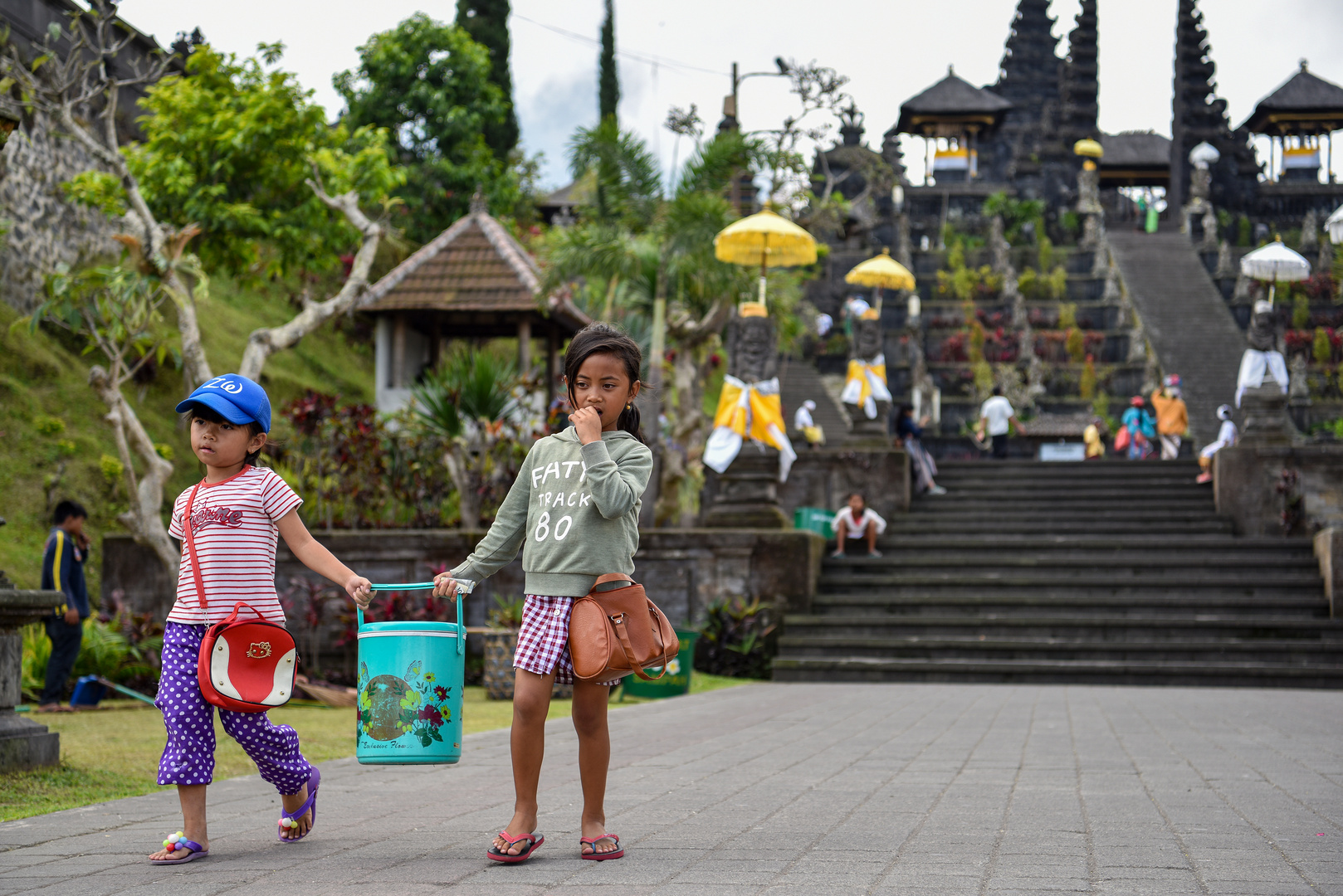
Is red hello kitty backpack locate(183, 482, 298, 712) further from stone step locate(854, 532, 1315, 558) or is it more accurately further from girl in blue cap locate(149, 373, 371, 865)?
stone step locate(854, 532, 1315, 558)

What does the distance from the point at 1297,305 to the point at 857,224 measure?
13.5m

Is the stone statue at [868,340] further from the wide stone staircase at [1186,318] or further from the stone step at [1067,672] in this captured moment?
the wide stone staircase at [1186,318]

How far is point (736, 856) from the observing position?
4234 mm

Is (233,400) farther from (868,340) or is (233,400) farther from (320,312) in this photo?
(868,340)

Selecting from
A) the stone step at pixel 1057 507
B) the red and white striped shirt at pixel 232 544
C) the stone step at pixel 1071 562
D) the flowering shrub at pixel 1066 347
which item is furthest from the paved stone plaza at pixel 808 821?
the flowering shrub at pixel 1066 347

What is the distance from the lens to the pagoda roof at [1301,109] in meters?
56.1

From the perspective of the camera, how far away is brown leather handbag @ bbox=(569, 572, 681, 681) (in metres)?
3.95

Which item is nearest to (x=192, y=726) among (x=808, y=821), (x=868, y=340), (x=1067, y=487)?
(x=808, y=821)

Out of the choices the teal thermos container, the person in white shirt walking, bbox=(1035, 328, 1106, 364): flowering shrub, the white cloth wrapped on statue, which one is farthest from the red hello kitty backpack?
bbox=(1035, 328, 1106, 364): flowering shrub

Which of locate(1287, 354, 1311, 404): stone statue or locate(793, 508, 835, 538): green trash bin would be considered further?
locate(1287, 354, 1311, 404): stone statue

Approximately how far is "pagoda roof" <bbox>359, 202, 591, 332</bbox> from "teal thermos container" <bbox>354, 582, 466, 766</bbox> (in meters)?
15.9

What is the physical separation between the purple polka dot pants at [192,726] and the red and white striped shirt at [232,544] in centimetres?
9

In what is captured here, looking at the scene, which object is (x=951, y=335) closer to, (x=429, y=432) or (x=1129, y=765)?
(x=429, y=432)

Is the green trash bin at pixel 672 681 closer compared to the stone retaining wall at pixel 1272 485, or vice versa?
the green trash bin at pixel 672 681
